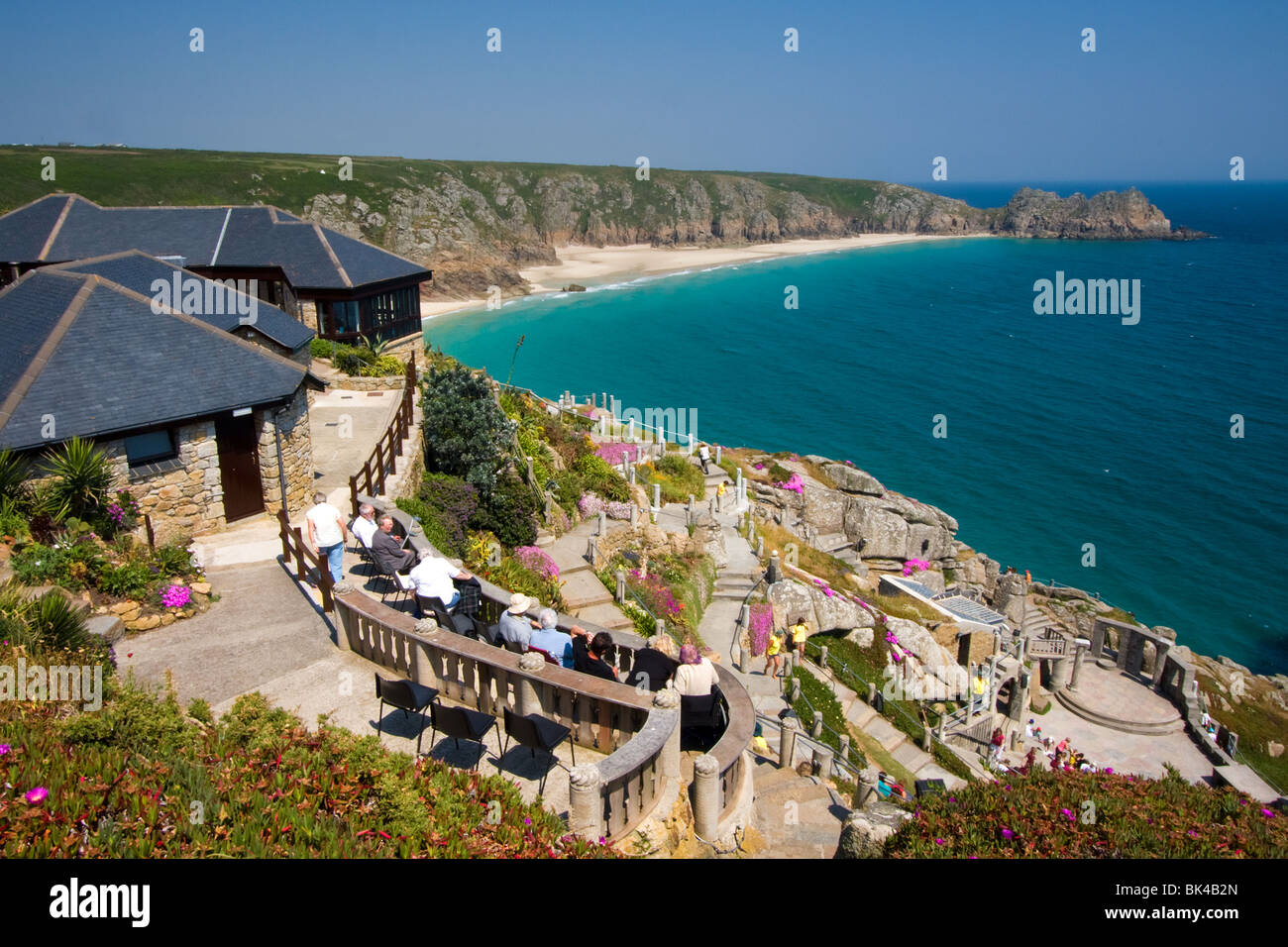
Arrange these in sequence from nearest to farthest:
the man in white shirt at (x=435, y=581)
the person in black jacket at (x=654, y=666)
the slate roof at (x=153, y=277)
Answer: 1. the person in black jacket at (x=654, y=666)
2. the man in white shirt at (x=435, y=581)
3. the slate roof at (x=153, y=277)

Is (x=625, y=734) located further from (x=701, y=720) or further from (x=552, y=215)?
(x=552, y=215)

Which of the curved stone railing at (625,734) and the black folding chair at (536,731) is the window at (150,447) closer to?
the curved stone railing at (625,734)

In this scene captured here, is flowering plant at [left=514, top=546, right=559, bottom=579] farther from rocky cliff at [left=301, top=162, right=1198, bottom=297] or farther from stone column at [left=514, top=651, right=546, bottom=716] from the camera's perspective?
rocky cliff at [left=301, top=162, right=1198, bottom=297]

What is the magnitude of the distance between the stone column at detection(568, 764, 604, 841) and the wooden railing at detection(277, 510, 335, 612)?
250 inches

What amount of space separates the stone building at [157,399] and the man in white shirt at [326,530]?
456 centimetres

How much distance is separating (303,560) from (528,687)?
21.6 ft

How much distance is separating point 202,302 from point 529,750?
17.9 m

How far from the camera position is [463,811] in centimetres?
764

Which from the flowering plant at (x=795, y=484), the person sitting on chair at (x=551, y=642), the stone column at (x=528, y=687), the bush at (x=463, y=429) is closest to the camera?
the stone column at (x=528, y=687)

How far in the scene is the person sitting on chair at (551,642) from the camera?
10.6 metres

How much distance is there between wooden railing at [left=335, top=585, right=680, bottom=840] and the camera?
8211 millimetres

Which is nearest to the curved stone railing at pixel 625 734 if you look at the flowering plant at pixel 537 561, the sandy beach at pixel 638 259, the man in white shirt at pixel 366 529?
the man in white shirt at pixel 366 529

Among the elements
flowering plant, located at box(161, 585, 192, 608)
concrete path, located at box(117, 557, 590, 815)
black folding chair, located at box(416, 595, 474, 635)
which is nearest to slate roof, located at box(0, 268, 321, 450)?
flowering plant, located at box(161, 585, 192, 608)

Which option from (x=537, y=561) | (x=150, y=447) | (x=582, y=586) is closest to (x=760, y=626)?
(x=582, y=586)
